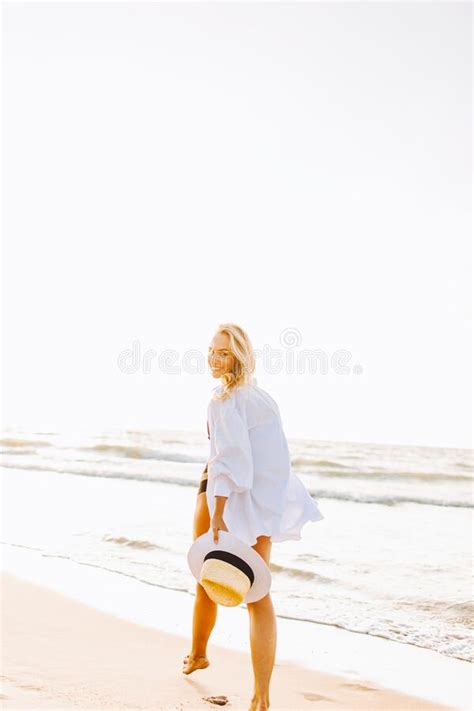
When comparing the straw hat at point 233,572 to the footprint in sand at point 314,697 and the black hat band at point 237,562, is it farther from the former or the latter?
the footprint in sand at point 314,697

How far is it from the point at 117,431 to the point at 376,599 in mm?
27739

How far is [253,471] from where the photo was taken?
3205 millimetres

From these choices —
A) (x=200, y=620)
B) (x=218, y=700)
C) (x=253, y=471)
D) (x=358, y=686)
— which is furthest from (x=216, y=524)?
(x=358, y=686)

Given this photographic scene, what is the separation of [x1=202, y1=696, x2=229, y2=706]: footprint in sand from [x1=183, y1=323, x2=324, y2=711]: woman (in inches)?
9.9

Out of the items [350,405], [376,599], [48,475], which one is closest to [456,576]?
[376,599]

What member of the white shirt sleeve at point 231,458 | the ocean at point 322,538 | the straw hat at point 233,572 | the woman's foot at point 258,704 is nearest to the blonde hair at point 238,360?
the white shirt sleeve at point 231,458

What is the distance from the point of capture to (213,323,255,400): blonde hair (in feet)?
10.7

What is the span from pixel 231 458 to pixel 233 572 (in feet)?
1.68

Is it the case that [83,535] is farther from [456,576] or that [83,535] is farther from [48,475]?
[48,475]

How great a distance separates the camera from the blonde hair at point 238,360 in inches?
129

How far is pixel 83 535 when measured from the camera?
25.6ft

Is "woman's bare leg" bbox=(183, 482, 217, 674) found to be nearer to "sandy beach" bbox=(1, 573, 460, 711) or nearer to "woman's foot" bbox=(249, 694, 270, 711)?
"sandy beach" bbox=(1, 573, 460, 711)

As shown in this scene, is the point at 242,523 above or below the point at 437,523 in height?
above

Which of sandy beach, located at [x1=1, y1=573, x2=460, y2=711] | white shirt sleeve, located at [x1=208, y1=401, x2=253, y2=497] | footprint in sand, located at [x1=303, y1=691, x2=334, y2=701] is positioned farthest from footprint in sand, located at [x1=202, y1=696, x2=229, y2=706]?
white shirt sleeve, located at [x1=208, y1=401, x2=253, y2=497]
